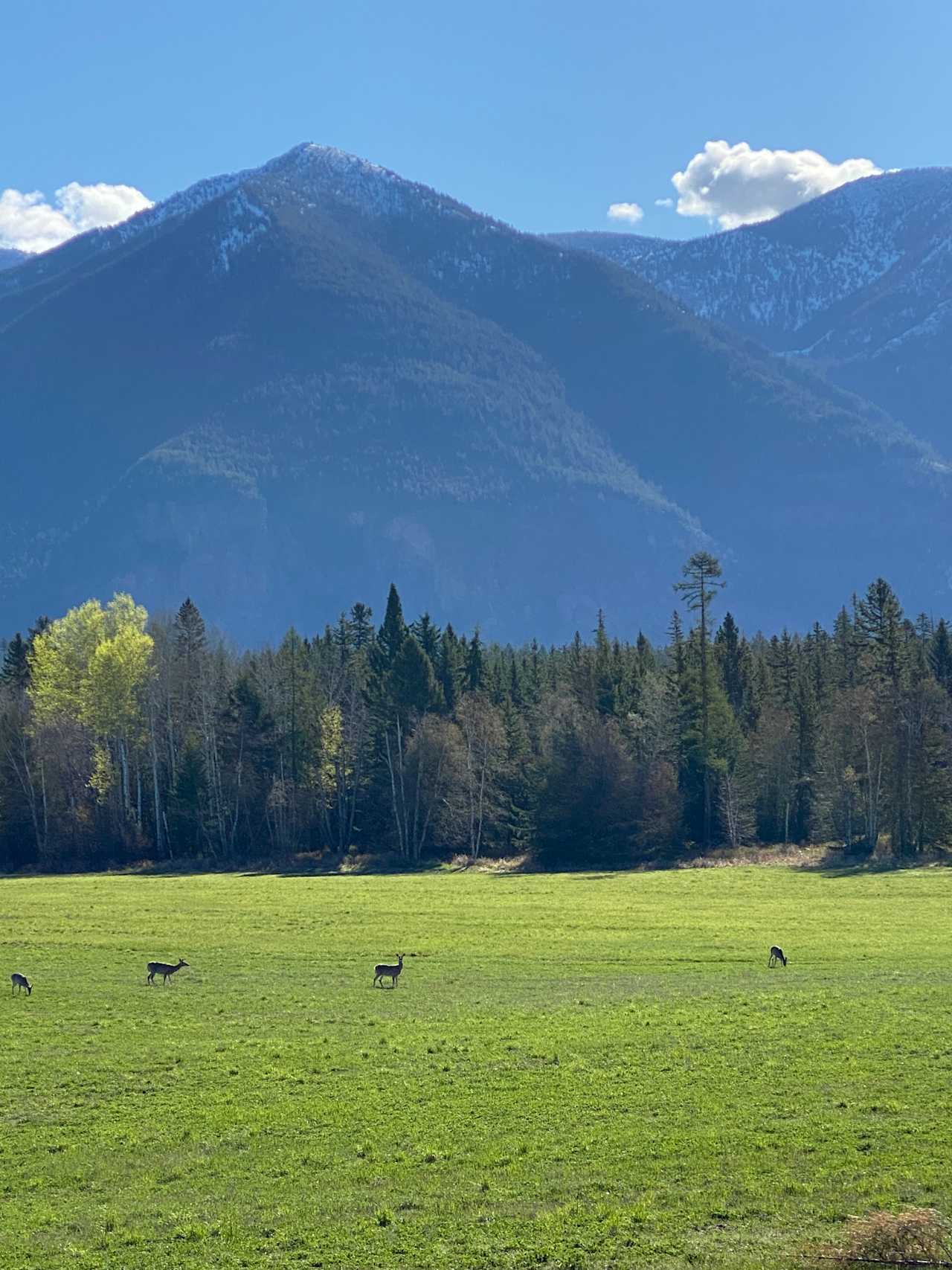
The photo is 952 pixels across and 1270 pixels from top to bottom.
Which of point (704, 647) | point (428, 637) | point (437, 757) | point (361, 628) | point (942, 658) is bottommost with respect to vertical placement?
point (437, 757)

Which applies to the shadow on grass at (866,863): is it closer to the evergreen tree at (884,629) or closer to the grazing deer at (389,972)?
the evergreen tree at (884,629)

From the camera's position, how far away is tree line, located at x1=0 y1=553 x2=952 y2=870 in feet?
281

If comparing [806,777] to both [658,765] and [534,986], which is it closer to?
[658,765]

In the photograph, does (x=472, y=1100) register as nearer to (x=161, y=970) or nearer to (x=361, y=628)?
(x=161, y=970)

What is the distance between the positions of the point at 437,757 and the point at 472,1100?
70.0 m

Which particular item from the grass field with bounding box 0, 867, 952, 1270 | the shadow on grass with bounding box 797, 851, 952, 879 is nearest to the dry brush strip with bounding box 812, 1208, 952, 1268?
the grass field with bounding box 0, 867, 952, 1270

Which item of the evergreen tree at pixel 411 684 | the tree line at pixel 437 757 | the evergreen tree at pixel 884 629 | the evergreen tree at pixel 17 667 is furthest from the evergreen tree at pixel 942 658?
the evergreen tree at pixel 17 667

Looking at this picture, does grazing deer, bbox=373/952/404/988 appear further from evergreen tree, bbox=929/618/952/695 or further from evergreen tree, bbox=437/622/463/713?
evergreen tree, bbox=929/618/952/695

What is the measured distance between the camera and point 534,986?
3431cm

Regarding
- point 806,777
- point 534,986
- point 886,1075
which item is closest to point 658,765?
point 806,777

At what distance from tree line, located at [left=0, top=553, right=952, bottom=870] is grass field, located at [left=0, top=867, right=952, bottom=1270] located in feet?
139

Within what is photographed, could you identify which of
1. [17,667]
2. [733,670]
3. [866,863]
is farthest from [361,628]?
[866,863]

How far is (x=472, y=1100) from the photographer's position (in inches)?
899

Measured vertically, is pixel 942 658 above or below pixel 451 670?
below
